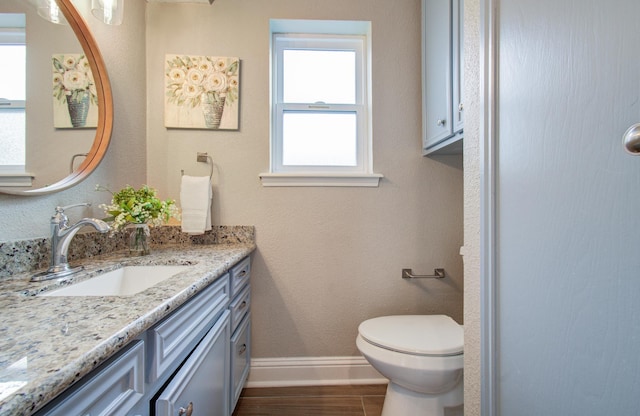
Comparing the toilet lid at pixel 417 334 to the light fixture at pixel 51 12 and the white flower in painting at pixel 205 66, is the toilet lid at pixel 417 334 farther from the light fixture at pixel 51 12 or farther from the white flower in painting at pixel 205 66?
the light fixture at pixel 51 12

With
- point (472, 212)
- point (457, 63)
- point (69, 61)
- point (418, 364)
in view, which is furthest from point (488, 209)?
point (69, 61)

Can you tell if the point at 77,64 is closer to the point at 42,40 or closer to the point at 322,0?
the point at 42,40

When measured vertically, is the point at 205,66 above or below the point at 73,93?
above

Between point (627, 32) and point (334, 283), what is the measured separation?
1326 millimetres

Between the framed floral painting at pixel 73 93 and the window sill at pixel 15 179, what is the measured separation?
23 centimetres

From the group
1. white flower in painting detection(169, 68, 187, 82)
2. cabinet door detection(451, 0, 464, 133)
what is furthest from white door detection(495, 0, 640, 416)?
white flower in painting detection(169, 68, 187, 82)

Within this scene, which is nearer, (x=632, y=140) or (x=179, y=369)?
(x=632, y=140)

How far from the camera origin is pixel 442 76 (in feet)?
3.84

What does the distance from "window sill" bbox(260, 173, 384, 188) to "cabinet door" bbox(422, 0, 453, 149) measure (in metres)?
0.37

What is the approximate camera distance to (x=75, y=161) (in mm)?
985

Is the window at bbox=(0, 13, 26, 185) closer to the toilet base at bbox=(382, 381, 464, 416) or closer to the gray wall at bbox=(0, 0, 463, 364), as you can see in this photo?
the gray wall at bbox=(0, 0, 463, 364)

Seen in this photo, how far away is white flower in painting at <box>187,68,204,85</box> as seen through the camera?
1392 mm

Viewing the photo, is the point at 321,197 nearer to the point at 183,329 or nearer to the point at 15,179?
the point at 183,329

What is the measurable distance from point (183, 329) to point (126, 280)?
0.48 meters
